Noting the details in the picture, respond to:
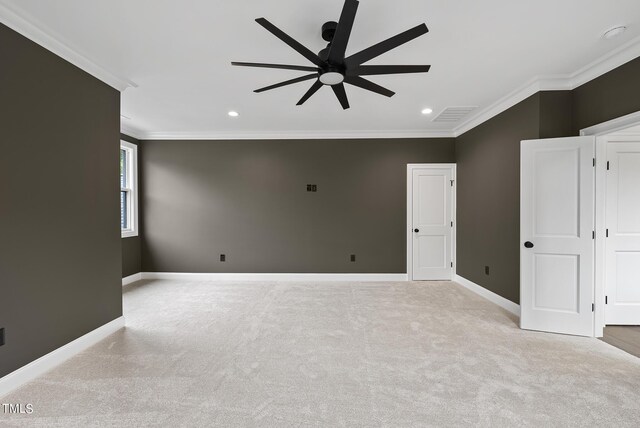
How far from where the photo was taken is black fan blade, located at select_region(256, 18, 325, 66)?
1634mm

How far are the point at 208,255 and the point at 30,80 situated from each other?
11.8ft

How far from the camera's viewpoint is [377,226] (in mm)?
5254

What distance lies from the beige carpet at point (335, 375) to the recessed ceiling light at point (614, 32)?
2.67 m

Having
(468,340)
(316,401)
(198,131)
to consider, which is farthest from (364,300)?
(198,131)

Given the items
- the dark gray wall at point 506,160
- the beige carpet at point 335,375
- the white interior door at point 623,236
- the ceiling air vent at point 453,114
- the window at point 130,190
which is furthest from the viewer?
the window at point 130,190

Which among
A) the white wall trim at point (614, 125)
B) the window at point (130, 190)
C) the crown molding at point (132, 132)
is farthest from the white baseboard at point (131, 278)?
the white wall trim at point (614, 125)

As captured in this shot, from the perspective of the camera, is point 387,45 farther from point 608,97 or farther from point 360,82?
point 608,97

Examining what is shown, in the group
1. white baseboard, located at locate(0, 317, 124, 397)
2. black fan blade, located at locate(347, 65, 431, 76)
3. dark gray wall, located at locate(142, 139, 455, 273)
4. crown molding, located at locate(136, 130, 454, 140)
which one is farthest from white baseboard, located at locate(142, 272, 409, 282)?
black fan blade, located at locate(347, 65, 431, 76)

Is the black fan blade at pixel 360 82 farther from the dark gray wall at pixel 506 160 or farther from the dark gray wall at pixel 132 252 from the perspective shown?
the dark gray wall at pixel 132 252

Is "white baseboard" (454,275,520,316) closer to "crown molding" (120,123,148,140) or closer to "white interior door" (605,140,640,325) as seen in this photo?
"white interior door" (605,140,640,325)

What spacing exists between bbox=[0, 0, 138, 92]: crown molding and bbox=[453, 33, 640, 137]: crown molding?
449 centimetres

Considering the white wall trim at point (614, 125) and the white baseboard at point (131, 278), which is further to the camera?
the white baseboard at point (131, 278)

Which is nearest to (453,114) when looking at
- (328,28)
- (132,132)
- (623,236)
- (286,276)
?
(623,236)

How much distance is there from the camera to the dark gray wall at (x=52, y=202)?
6.79 feet
